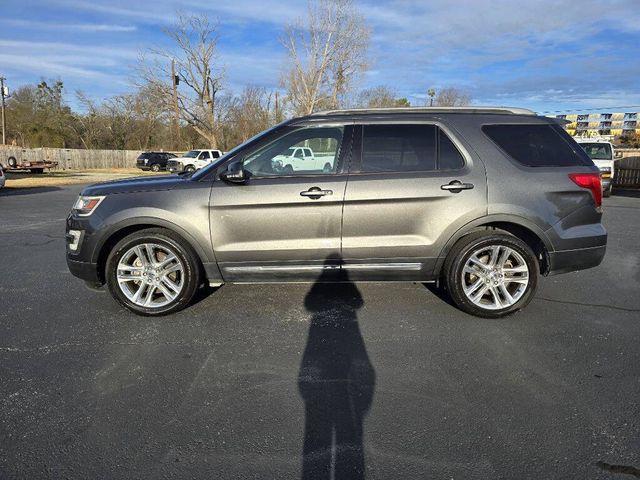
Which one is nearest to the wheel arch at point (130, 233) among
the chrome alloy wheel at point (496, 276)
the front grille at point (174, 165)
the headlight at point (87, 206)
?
the headlight at point (87, 206)

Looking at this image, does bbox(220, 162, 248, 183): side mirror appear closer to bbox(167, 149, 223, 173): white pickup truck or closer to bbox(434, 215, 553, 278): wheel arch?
bbox(434, 215, 553, 278): wheel arch

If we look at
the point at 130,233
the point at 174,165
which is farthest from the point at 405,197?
the point at 174,165

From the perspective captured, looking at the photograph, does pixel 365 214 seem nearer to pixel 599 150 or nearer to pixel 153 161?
pixel 599 150

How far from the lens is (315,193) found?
3.85m

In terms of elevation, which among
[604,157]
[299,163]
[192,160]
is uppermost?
[192,160]

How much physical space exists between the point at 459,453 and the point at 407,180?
235cm

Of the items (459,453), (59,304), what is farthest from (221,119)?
(459,453)

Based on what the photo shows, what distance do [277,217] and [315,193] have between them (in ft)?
1.34

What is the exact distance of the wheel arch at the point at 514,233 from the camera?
3.96 meters

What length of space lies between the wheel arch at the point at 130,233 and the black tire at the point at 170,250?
5 cm

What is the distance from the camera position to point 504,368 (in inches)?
123

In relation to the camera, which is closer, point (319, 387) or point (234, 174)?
point (319, 387)

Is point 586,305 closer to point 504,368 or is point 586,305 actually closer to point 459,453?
point 504,368

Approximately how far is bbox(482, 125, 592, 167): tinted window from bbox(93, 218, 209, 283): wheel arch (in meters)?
2.94
